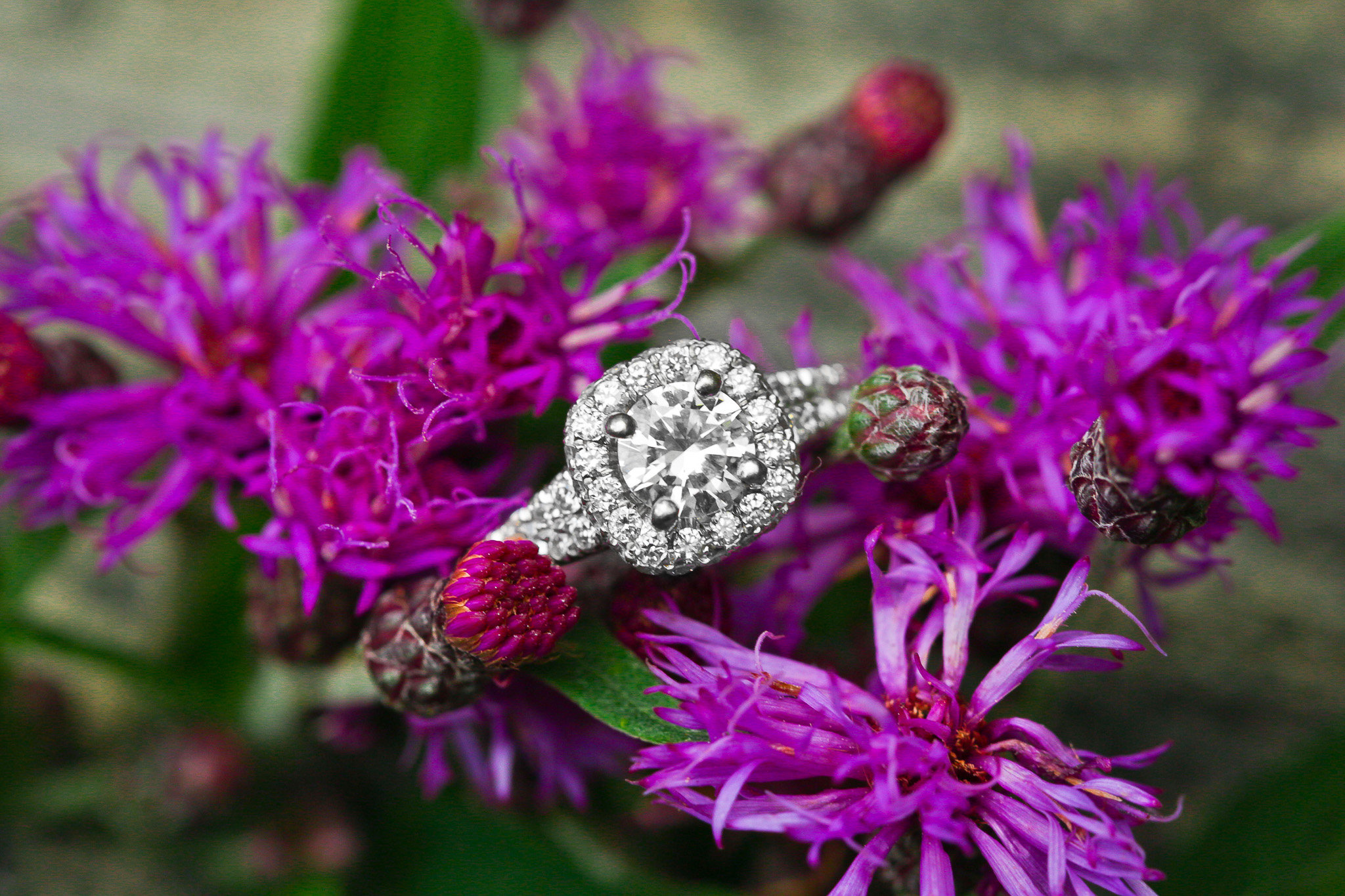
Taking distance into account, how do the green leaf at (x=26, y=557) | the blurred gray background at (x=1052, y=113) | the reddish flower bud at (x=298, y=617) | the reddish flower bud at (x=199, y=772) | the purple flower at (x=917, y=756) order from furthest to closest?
the blurred gray background at (x=1052, y=113) < the reddish flower bud at (x=199, y=772) < the green leaf at (x=26, y=557) < the reddish flower bud at (x=298, y=617) < the purple flower at (x=917, y=756)

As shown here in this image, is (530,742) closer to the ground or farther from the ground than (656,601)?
closer to the ground

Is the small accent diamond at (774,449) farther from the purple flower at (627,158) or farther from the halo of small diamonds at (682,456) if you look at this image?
the purple flower at (627,158)

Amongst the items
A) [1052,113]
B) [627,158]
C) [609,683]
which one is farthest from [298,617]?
[1052,113]

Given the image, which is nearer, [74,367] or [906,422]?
[906,422]

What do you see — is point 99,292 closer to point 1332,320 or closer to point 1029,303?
point 1029,303

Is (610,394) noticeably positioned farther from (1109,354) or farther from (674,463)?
(1109,354)

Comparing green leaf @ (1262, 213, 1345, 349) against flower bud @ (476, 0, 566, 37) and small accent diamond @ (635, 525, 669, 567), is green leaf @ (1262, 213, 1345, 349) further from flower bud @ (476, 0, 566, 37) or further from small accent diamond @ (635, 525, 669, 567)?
flower bud @ (476, 0, 566, 37)

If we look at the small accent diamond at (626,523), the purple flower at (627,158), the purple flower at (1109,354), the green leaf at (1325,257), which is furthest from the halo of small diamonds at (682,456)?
the green leaf at (1325,257)
